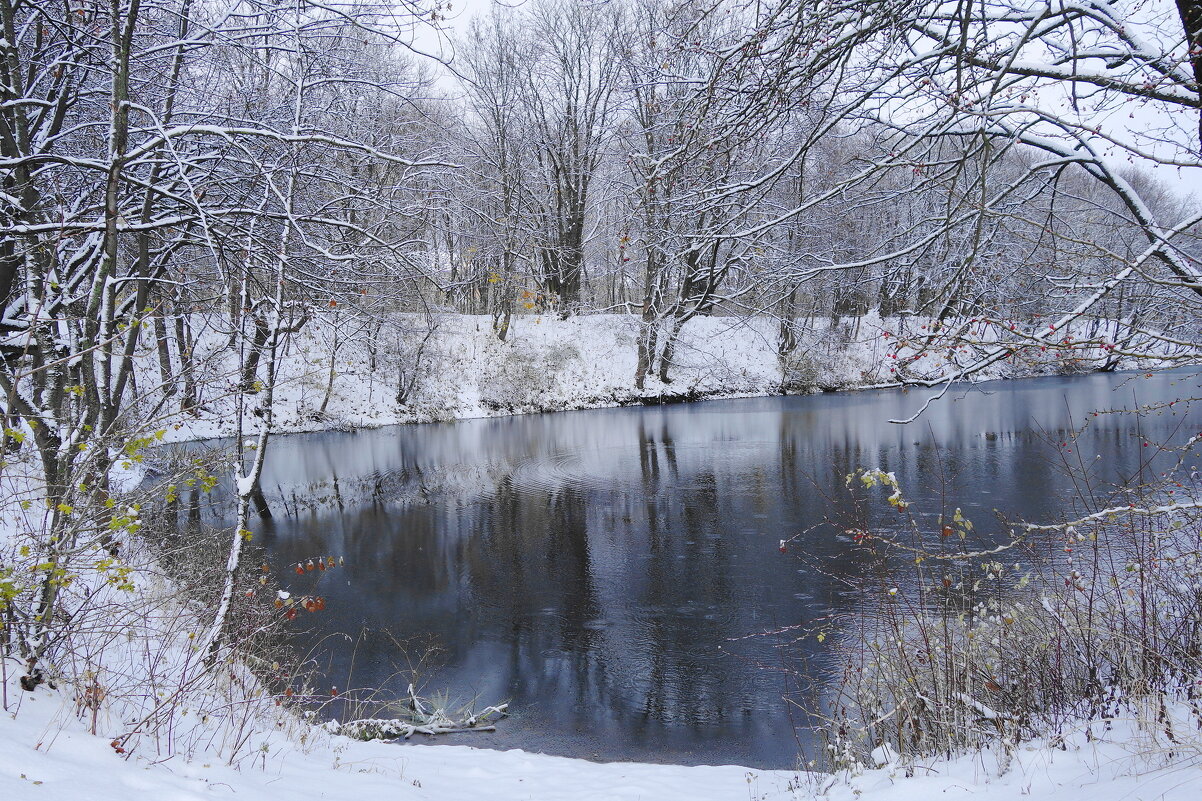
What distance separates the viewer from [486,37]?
2917 centimetres

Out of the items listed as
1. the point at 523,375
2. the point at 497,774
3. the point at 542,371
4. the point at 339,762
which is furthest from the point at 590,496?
the point at 542,371

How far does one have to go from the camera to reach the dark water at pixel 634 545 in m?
6.60

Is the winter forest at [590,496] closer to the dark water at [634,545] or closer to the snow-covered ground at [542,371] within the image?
the dark water at [634,545]

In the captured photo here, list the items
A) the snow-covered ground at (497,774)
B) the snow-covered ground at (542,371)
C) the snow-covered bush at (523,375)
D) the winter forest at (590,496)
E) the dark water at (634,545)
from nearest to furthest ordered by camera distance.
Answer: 1. the snow-covered ground at (497,774)
2. the winter forest at (590,496)
3. the dark water at (634,545)
4. the snow-covered ground at (542,371)
5. the snow-covered bush at (523,375)

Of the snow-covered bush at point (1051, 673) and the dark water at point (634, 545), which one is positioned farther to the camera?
the dark water at point (634, 545)

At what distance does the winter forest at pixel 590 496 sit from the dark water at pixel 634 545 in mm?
71

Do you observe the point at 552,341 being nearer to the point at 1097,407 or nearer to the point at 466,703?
the point at 1097,407

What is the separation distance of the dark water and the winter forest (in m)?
0.07

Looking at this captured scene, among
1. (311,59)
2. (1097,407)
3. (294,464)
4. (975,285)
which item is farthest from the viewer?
(1097,407)

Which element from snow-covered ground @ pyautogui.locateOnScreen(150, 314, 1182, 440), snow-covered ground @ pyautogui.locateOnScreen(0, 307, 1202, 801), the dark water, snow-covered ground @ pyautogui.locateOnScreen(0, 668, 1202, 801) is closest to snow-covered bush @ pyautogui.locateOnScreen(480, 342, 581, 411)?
snow-covered ground @ pyautogui.locateOnScreen(150, 314, 1182, 440)

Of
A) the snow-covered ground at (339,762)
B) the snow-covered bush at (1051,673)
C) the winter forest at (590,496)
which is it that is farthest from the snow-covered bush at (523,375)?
the snow-covered bush at (1051,673)

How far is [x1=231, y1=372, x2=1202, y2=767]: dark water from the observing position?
6602mm

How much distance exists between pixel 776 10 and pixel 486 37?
94.4 ft

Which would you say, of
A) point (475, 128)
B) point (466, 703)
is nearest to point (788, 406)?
point (475, 128)
